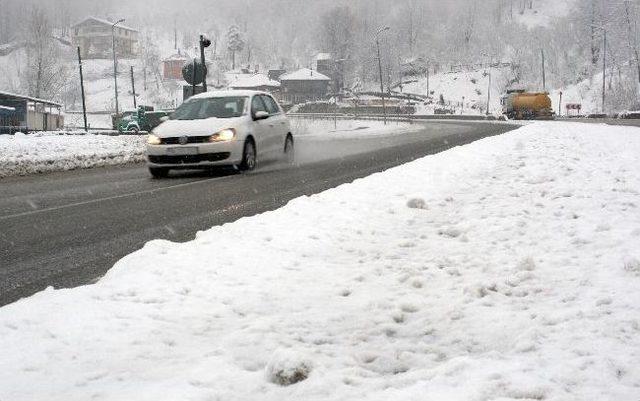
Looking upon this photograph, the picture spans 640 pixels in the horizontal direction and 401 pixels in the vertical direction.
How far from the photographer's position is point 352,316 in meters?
2.90

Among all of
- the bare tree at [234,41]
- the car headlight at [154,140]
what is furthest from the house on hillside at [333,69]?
the car headlight at [154,140]

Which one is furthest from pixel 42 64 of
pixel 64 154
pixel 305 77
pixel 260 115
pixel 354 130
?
pixel 260 115

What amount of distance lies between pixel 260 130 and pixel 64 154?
6142mm

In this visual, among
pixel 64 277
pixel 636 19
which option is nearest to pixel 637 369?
pixel 64 277

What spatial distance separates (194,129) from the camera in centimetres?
1029

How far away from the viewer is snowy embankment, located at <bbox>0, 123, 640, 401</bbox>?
2.03 metres

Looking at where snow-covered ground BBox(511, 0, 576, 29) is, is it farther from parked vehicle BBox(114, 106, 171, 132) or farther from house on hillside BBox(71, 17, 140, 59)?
parked vehicle BBox(114, 106, 171, 132)

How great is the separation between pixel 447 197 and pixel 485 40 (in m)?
139

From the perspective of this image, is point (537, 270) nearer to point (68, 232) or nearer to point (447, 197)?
point (447, 197)

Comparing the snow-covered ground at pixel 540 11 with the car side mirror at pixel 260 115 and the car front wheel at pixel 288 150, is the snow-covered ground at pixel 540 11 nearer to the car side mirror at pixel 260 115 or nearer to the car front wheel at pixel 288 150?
the car front wheel at pixel 288 150

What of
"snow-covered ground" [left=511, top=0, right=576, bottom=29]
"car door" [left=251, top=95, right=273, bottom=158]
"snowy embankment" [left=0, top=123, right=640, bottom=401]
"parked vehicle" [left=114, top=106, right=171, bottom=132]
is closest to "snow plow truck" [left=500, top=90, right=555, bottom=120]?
"parked vehicle" [left=114, top=106, right=171, bottom=132]

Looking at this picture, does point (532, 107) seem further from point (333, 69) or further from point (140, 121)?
point (333, 69)

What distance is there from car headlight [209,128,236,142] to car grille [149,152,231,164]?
260 mm

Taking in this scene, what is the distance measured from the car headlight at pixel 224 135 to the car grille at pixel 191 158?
26 centimetres
